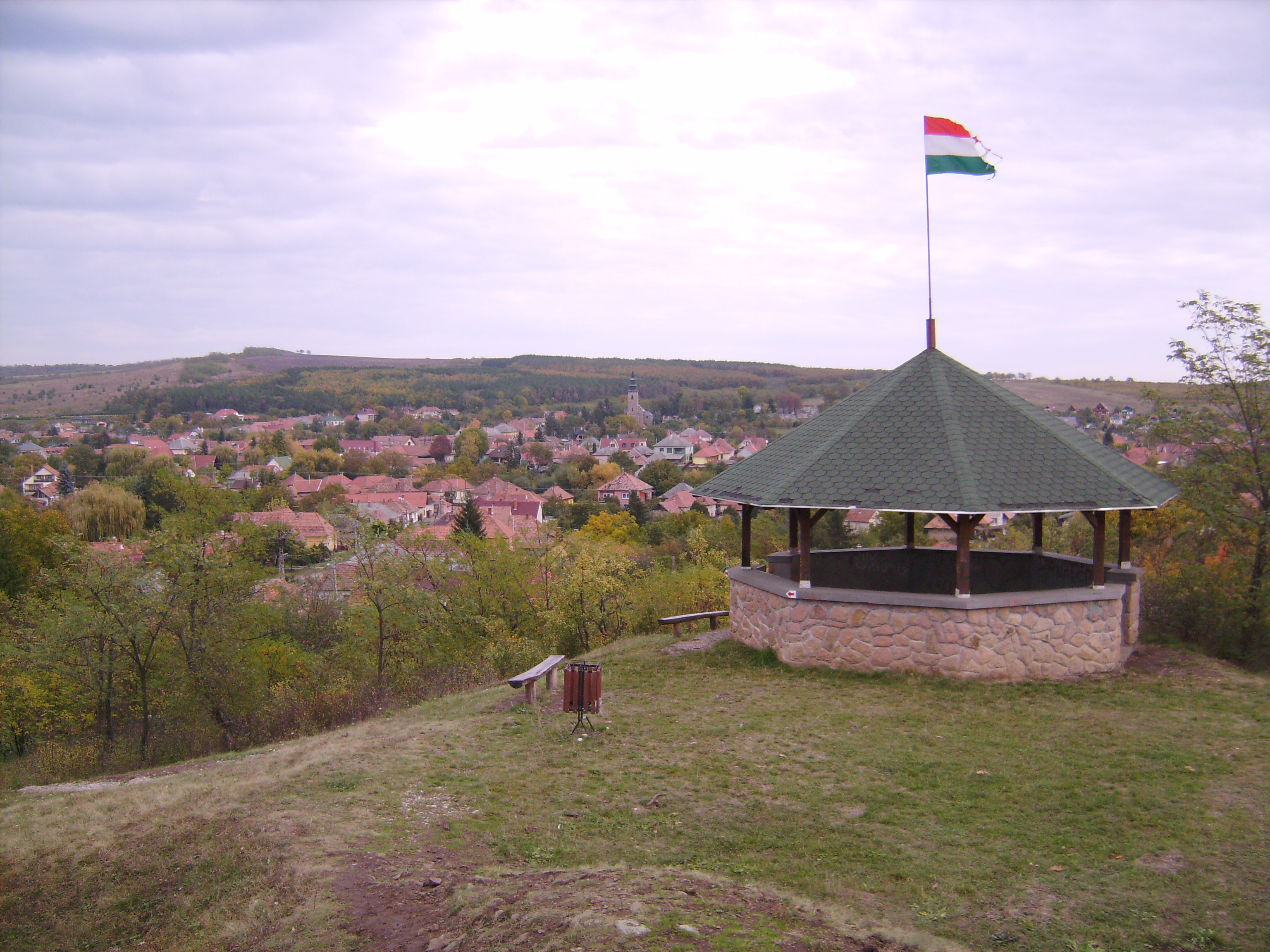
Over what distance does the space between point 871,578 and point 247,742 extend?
10.4m

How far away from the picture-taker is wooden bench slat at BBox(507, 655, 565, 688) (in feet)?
29.8

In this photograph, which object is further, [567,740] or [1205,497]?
[1205,497]

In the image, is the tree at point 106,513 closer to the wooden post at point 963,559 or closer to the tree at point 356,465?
the wooden post at point 963,559

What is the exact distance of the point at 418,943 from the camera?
422 centimetres

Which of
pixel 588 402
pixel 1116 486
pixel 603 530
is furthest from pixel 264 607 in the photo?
pixel 588 402

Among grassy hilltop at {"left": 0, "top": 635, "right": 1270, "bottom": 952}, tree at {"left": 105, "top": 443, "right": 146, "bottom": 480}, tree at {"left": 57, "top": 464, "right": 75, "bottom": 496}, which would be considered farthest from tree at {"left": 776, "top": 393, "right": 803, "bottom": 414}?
grassy hilltop at {"left": 0, "top": 635, "right": 1270, "bottom": 952}

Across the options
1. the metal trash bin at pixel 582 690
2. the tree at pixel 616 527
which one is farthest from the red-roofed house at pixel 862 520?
the metal trash bin at pixel 582 690

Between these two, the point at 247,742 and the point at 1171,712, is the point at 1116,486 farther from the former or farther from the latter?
the point at 247,742

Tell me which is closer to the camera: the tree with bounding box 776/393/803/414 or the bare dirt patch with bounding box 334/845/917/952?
the bare dirt patch with bounding box 334/845/917/952

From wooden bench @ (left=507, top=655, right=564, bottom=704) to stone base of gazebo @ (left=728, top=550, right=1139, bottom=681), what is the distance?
3.13 metres

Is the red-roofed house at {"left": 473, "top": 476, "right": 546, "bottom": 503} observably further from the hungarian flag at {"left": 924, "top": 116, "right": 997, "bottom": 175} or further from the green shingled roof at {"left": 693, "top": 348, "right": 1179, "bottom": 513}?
the hungarian flag at {"left": 924, "top": 116, "right": 997, "bottom": 175}

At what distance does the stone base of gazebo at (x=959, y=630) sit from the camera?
31.7ft

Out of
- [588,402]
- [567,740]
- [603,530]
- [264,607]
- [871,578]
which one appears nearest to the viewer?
[567,740]

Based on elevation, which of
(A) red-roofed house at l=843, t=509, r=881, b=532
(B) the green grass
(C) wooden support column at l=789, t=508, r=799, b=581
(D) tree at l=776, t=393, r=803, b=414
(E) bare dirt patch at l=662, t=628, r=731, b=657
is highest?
(D) tree at l=776, t=393, r=803, b=414
